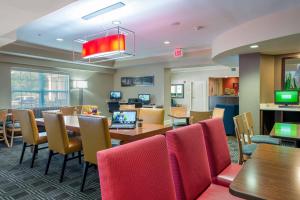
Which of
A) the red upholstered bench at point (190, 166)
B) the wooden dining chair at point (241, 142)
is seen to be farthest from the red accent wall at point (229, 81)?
the red upholstered bench at point (190, 166)

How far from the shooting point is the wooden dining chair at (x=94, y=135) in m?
2.29

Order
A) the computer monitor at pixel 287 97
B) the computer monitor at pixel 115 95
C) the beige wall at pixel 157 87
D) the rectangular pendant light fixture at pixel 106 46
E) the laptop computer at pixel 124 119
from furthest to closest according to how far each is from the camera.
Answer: the computer monitor at pixel 115 95 < the beige wall at pixel 157 87 < the computer monitor at pixel 287 97 < the rectangular pendant light fixture at pixel 106 46 < the laptop computer at pixel 124 119

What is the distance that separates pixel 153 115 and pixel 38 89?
5.04m

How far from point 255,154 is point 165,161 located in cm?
78

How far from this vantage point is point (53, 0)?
Answer: 2.38m

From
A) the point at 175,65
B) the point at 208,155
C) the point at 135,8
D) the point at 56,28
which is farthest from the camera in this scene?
the point at 175,65

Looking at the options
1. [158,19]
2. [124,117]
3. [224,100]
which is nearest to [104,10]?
[158,19]

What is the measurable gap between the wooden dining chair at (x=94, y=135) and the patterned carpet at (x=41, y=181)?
0.63 ft

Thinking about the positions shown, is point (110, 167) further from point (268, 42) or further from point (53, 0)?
point (268, 42)

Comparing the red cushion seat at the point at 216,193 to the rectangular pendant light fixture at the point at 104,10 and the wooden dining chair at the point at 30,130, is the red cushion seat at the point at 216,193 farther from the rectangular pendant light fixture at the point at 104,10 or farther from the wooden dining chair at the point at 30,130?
the wooden dining chair at the point at 30,130

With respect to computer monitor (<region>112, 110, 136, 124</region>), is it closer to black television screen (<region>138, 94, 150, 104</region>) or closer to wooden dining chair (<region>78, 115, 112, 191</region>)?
wooden dining chair (<region>78, 115, 112, 191</region>)

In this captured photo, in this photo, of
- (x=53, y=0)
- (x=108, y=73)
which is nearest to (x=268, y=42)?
(x=53, y=0)

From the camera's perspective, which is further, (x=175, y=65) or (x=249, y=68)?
(x=175, y=65)

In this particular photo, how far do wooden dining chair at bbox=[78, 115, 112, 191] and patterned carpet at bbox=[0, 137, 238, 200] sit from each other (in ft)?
0.63
